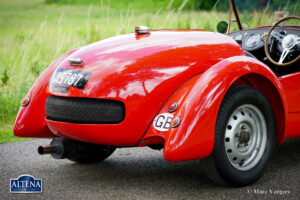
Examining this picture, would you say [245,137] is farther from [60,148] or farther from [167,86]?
[60,148]

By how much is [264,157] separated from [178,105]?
0.91m

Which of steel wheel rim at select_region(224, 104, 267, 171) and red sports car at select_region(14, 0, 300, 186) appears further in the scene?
steel wheel rim at select_region(224, 104, 267, 171)

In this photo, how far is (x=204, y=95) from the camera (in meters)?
3.35

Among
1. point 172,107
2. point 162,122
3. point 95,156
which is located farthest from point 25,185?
point 172,107

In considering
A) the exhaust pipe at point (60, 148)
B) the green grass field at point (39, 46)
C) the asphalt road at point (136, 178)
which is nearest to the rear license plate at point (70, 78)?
the exhaust pipe at point (60, 148)

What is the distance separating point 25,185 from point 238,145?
1734mm

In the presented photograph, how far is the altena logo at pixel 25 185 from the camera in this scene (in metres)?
3.63

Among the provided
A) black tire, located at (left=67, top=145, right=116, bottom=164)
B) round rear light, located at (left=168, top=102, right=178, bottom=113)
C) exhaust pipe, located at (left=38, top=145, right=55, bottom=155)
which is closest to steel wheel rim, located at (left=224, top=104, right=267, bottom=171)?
round rear light, located at (left=168, top=102, right=178, bottom=113)

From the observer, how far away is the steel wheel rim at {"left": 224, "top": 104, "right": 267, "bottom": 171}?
3.56 meters

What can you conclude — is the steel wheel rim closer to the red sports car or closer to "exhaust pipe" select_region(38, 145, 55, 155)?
the red sports car

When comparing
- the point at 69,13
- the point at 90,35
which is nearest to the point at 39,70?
the point at 90,35

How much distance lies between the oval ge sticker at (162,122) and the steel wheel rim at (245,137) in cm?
48

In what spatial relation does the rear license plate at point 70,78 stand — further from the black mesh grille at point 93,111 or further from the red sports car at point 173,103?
the black mesh grille at point 93,111

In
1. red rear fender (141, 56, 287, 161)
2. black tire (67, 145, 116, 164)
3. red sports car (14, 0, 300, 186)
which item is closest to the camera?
red rear fender (141, 56, 287, 161)
